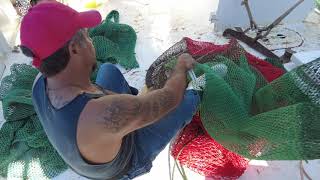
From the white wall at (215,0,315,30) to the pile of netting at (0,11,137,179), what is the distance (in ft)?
2.70

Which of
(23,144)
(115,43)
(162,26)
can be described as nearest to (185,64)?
(23,144)

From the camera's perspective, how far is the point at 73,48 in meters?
0.95

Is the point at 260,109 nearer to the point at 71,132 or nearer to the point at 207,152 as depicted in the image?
the point at 207,152

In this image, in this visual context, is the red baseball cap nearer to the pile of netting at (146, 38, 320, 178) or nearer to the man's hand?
the man's hand

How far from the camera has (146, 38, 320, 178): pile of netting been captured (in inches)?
42.3

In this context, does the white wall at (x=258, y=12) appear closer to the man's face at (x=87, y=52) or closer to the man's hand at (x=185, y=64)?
the man's hand at (x=185, y=64)

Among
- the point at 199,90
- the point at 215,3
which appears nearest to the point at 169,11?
the point at 215,3

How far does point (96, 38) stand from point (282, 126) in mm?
1647

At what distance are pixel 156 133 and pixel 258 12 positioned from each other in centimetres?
166

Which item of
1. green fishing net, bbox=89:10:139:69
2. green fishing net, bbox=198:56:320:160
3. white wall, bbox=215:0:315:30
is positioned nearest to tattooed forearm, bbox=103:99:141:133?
green fishing net, bbox=198:56:320:160

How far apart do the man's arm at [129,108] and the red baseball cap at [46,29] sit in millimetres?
208

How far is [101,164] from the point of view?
1.06 m

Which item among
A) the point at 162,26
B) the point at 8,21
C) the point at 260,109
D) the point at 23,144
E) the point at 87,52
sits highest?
the point at 87,52

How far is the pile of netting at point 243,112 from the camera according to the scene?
3.52 ft
